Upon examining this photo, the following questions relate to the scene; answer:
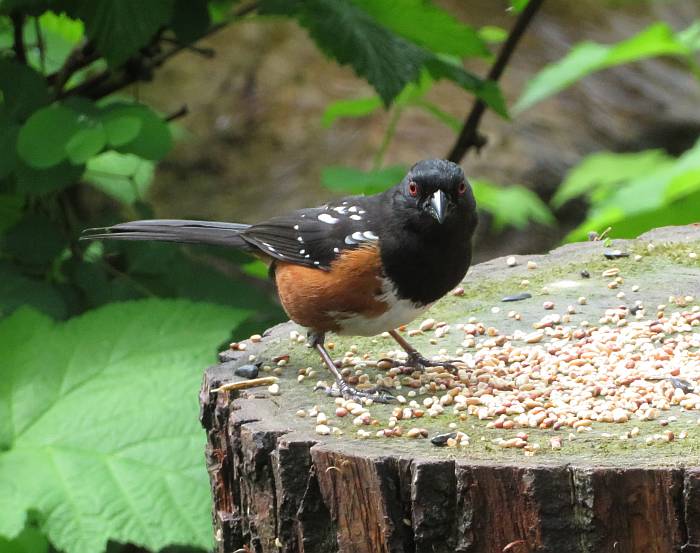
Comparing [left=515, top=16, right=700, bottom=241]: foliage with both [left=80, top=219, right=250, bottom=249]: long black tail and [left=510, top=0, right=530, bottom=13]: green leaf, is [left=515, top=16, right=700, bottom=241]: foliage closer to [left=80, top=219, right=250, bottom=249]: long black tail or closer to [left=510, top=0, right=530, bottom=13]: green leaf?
[left=510, top=0, right=530, bottom=13]: green leaf

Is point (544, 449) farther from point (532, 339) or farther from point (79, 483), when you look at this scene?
point (79, 483)

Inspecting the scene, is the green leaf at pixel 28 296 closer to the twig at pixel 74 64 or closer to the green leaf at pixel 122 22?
the twig at pixel 74 64

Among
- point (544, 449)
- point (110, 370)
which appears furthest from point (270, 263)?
point (544, 449)

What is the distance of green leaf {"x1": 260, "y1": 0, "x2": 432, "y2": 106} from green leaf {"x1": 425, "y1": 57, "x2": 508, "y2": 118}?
0.10 meters

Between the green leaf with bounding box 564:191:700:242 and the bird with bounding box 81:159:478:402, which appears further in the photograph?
the green leaf with bounding box 564:191:700:242

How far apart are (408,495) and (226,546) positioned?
72 centimetres

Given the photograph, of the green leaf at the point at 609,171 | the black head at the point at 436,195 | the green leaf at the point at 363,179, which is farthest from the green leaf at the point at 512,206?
the black head at the point at 436,195

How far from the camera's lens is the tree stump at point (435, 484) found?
7.16ft

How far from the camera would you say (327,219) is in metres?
3.28

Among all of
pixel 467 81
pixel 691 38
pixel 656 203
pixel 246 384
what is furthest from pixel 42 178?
pixel 691 38

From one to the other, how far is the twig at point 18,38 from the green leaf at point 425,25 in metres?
1.14

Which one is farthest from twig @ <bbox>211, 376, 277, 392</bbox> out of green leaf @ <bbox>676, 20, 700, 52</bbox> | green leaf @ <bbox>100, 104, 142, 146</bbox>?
green leaf @ <bbox>676, 20, 700, 52</bbox>

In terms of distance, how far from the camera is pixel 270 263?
3.51 meters

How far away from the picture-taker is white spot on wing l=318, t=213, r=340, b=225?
3248 millimetres
